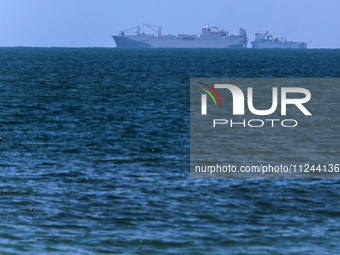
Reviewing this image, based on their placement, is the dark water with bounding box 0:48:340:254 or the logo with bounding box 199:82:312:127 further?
the logo with bounding box 199:82:312:127

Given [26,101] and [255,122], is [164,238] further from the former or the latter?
[26,101]

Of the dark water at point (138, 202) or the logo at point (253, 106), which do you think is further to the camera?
the logo at point (253, 106)

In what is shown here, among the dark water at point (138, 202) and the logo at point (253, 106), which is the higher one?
the logo at point (253, 106)

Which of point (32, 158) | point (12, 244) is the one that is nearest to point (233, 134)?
point (32, 158)

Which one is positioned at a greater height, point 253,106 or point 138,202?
point 253,106

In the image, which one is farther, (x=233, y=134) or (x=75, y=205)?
(x=233, y=134)

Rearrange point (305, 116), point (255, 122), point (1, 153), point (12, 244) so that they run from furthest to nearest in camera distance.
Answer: point (305, 116)
point (255, 122)
point (1, 153)
point (12, 244)

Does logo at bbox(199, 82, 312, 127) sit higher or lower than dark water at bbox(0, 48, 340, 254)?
higher

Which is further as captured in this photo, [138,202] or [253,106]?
[253,106]

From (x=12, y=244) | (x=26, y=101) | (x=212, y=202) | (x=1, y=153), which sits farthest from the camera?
(x=26, y=101)

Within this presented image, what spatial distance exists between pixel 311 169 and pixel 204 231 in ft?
41.6

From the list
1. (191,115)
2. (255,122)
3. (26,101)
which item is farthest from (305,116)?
(26,101)

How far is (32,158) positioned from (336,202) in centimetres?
1697

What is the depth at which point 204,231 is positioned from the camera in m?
22.5
